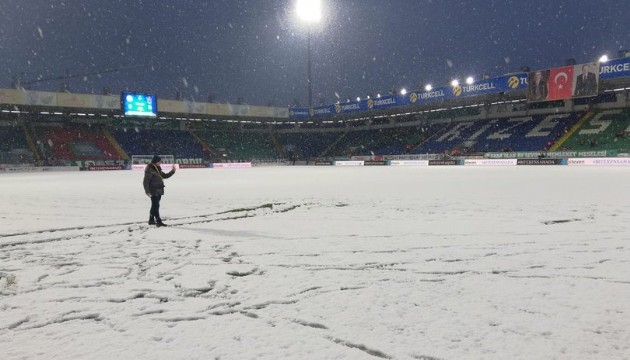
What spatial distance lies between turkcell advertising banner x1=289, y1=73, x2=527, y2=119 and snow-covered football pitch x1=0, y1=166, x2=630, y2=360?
35.3 meters

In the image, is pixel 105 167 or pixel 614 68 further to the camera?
pixel 105 167

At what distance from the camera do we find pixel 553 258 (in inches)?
212

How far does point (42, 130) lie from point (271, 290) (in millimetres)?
54757

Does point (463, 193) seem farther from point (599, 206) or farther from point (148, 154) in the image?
point (148, 154)

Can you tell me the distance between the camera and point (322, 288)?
4.35 metres

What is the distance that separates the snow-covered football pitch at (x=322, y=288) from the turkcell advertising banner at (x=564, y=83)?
32786 mm

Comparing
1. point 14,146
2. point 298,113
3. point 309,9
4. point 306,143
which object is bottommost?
point 14,146

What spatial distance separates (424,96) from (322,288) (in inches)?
1831

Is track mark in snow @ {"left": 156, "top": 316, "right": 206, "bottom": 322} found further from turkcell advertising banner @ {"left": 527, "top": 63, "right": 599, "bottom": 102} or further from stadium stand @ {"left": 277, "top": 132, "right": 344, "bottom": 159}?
stadium stand @ {"left": 277, "top": 132, "right": 344, "bottom": 159}

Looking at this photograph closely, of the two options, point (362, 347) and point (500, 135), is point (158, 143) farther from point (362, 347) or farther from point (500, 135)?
point (362, 347)

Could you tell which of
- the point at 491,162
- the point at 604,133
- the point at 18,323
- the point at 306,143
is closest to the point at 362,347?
the point at 18,323

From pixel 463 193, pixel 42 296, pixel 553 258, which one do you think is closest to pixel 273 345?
pixel 42 296

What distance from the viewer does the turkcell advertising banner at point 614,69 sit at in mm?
34188

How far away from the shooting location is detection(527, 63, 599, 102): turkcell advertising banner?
36.3m
